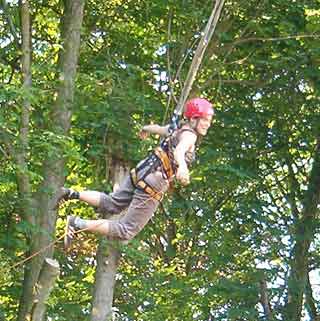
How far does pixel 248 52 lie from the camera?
1079 cm

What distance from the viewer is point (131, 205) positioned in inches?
227

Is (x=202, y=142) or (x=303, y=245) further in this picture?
(x=303, y=245)

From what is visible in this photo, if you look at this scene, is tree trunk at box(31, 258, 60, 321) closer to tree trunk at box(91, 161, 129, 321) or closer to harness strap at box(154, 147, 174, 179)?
harness strap at box(154, 147, 174, 179)

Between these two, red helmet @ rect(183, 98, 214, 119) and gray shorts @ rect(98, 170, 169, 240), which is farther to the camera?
gray shorts @ rect(98, 170, 169, 240)

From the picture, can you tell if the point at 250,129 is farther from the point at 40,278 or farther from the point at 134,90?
the point at 40,278

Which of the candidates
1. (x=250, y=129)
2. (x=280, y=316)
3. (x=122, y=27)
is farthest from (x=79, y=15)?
(x=280, y=316)

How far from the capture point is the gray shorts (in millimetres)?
5676

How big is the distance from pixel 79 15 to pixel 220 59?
91.3 inches

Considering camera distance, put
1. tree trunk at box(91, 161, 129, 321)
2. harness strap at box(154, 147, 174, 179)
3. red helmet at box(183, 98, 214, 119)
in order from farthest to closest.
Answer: tree trunk at box(91, 161, 129, 321), harness strap at box(154, 147, 174, 179), red helmet at box(183, 98, 214, 119)

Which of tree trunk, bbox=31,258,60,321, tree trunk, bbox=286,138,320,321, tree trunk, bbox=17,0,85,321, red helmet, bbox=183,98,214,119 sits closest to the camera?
red helmet, bbox=183,98,214,119

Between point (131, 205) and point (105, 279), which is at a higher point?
point (105, 279)

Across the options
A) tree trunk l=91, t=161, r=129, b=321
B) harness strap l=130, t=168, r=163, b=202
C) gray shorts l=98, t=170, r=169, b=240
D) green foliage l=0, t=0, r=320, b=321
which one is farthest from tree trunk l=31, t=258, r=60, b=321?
tree trunk l=91, t=161, r=129, b=321

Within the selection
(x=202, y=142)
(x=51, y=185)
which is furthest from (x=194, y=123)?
(x=202, y=142)

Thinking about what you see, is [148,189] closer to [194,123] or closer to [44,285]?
[194,123]
